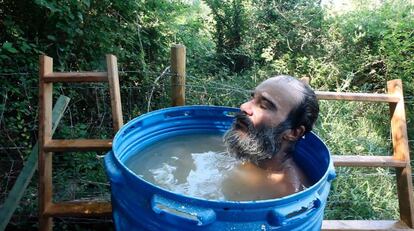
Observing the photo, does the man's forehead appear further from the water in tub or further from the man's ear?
the water in tub

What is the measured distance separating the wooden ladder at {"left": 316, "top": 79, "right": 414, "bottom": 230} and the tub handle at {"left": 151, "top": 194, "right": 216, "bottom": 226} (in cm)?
139

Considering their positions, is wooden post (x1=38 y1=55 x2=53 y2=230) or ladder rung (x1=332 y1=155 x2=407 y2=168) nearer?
wooden post (x1=38 y1=55 x2=53 y2=230)

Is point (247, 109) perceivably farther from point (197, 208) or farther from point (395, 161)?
point (395, 161)

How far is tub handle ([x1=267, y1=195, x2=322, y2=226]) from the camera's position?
4.26ft

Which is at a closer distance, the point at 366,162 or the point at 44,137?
the point at 44,137

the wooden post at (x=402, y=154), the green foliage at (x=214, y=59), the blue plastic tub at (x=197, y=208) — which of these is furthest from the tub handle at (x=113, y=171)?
the wooden post at (x=402, y=154)

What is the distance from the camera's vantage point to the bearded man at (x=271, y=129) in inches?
82.3

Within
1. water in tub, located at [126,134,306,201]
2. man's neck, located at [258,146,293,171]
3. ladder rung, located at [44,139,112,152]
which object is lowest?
water in tub, located at [126,134,306,201]

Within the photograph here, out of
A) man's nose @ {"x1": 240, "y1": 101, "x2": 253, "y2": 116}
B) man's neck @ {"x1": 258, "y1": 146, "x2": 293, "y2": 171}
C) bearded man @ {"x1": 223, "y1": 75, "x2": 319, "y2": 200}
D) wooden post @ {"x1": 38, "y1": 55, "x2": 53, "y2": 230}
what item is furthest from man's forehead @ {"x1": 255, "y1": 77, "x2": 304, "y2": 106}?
wooden post @ {"x1": 38, "y1": 55, "x2": 53, "y2": 230}

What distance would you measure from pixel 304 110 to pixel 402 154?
81cm

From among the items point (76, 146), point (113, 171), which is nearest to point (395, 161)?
point (113, 171)

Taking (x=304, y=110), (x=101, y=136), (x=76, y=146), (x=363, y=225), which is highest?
(x=304, y=110)

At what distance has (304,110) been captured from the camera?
2.17m

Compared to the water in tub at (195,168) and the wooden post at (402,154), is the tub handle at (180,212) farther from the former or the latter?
the wooden post at (402,154)
